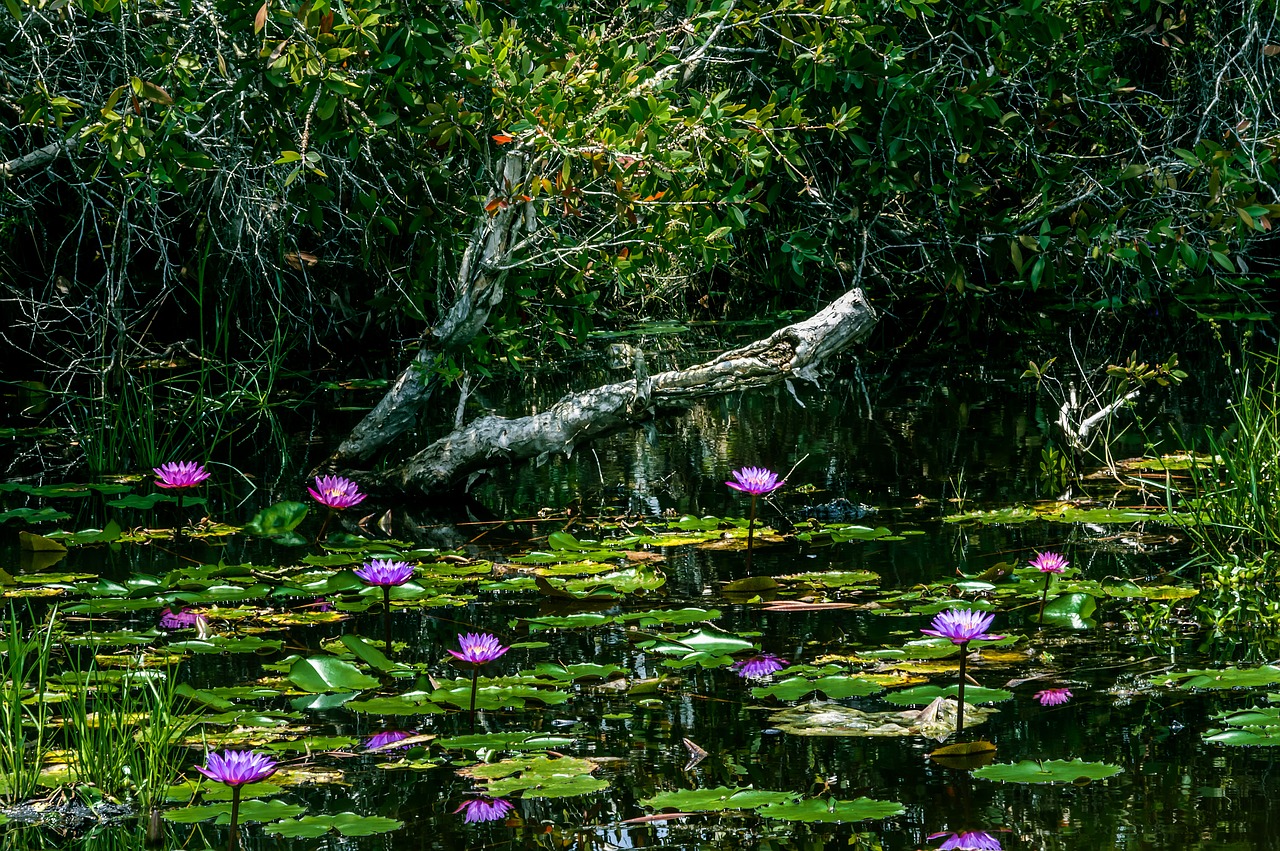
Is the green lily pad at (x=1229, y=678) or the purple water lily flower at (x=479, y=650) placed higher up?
the purple water lily flower at (x=479, y=650)

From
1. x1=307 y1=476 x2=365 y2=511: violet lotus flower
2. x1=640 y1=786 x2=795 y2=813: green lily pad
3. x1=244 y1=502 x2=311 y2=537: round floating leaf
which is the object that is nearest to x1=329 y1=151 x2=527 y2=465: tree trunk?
x1=244 y1=502 x2=311 y2=537: round floating leaf

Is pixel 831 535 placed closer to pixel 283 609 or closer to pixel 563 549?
pixel 563 549

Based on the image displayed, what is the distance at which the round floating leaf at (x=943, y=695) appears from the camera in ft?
9.22

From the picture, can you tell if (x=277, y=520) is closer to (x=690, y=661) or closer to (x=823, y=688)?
(x=690, y=661)

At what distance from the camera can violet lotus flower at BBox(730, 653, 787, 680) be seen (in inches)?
123

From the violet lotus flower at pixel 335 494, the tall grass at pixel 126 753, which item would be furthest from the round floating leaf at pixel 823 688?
the violet lotus flower at pixel 335 494

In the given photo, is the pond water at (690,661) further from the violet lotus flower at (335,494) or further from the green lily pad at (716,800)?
the violet lotus flower at (335,494)

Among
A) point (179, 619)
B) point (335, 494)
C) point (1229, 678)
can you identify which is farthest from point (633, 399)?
point (1229, 678)

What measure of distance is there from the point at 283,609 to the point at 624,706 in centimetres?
138

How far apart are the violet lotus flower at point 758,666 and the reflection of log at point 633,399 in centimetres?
215

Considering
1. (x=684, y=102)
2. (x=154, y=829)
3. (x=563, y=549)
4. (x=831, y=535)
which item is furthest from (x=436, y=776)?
(x=684, y=102)

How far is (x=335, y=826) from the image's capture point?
2.22 meters

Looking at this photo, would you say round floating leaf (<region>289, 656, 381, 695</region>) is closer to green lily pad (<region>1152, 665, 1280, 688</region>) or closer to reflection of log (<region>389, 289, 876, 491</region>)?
green lily pad (<region>1152, 665, 1280, 688</region>)

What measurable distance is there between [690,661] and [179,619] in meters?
1.50
